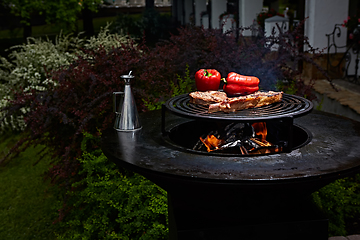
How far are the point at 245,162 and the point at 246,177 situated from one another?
20cm

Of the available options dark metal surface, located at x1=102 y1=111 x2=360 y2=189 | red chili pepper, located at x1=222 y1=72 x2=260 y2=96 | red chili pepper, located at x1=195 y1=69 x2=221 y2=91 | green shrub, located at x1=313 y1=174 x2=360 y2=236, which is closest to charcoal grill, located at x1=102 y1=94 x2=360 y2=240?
dark metal surface, located at x1=102 y1=111 x2=360 y2=189

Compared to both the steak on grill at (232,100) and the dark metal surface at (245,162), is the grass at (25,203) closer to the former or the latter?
the dark metal surface at (245,162)

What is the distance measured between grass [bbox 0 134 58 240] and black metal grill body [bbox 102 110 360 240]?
2.02m

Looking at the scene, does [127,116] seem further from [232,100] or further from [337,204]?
[337,204]

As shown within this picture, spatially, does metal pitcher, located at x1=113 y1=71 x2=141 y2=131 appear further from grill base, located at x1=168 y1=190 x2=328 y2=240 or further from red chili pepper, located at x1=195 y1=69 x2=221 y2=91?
grill base, located at x1=168 y1=190 x2=328 y2=240

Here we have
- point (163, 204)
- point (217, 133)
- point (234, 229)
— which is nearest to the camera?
point (234, 229)

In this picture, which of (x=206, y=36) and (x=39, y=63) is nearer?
(x=206, y=36)

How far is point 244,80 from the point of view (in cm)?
255

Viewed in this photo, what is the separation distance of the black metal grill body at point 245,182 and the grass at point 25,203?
2016 mm

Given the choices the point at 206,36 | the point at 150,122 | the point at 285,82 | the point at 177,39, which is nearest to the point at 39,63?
the point at 177,39

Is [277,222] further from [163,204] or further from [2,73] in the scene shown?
[2,73]

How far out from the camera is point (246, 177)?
182 centimetres

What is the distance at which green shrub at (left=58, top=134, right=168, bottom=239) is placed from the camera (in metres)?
3.37

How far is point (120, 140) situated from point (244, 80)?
0.94 m
